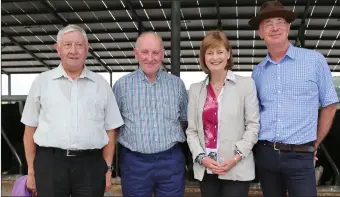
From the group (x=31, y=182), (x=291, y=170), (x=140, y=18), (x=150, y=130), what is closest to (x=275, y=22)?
(x=291, y=170)

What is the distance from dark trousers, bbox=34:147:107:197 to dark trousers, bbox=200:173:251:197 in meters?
0.51

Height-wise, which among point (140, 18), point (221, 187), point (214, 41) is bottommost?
point (221, 187)

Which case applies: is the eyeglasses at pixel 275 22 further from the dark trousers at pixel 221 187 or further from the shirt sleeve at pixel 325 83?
the dark trousers at pixel 221 187

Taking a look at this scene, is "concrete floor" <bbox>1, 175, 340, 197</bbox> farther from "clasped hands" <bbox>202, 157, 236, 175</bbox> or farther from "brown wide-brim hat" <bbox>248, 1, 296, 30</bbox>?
"brown wide-brim hat" <bbox>248, 1, 296, 30</bbox>

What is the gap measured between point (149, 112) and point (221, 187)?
0.50 meters

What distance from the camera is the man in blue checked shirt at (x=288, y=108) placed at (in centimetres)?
173

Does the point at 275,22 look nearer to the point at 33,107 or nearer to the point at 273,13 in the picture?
the point at 273,13

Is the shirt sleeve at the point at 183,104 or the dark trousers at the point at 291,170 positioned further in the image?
the shirt sleeve at the point at 183,104

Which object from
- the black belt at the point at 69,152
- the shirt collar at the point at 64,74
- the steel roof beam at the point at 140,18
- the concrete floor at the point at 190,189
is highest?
the steel roof beam at the point at 140,18

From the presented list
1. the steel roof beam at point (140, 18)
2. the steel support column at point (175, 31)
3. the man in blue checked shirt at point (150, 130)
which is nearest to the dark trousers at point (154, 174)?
the man in blue checked shirt at point (150, 130)

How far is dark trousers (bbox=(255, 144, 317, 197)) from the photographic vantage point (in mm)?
1718

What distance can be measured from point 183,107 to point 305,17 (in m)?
9.58

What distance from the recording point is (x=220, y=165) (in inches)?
67.2

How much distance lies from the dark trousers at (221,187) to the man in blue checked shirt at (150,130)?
18 cm
